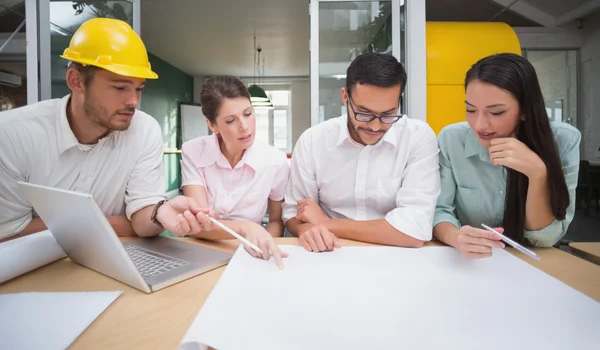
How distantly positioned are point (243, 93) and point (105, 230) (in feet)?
3.71

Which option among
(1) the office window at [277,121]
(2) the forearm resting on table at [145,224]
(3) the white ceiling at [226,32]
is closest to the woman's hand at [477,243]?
(2) the forearm resting on table at [145,224]

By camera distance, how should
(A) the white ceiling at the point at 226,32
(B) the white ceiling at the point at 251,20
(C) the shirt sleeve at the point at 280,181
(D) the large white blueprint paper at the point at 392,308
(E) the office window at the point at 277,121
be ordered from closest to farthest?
(D) the large white blueprint paper at the point at 392,308
(C) the shirt sleeve at the point at 280,181
(B) the white ceiling at the point at 251,20
(A) the white ceiling at the point at 226,32
(E) the office window at the point at 277,121

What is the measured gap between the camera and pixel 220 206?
64.9 inches

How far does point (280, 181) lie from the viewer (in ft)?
5.70

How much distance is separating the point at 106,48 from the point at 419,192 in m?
1.28

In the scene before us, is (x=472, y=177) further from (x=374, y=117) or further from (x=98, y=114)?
(x=98, y=114)

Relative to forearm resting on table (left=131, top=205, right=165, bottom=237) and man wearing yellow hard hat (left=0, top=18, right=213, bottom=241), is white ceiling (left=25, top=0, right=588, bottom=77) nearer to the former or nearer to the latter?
man wearing yellow hard hat (left=0, top=18, right=213, bottom=241)

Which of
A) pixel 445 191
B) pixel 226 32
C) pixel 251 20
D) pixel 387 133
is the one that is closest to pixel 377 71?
pixel 387 133

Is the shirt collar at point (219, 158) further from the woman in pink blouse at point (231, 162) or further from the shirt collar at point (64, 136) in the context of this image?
Answer: the shirt collar at point (64, 136)

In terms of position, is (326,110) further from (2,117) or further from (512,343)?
(512,343)

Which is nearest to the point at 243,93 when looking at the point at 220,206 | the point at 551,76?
the point at 220,206

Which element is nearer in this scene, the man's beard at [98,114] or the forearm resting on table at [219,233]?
the forearm resting on table at [219,233]

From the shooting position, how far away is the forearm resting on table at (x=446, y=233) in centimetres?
103

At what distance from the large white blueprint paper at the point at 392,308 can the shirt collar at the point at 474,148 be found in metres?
0.47
